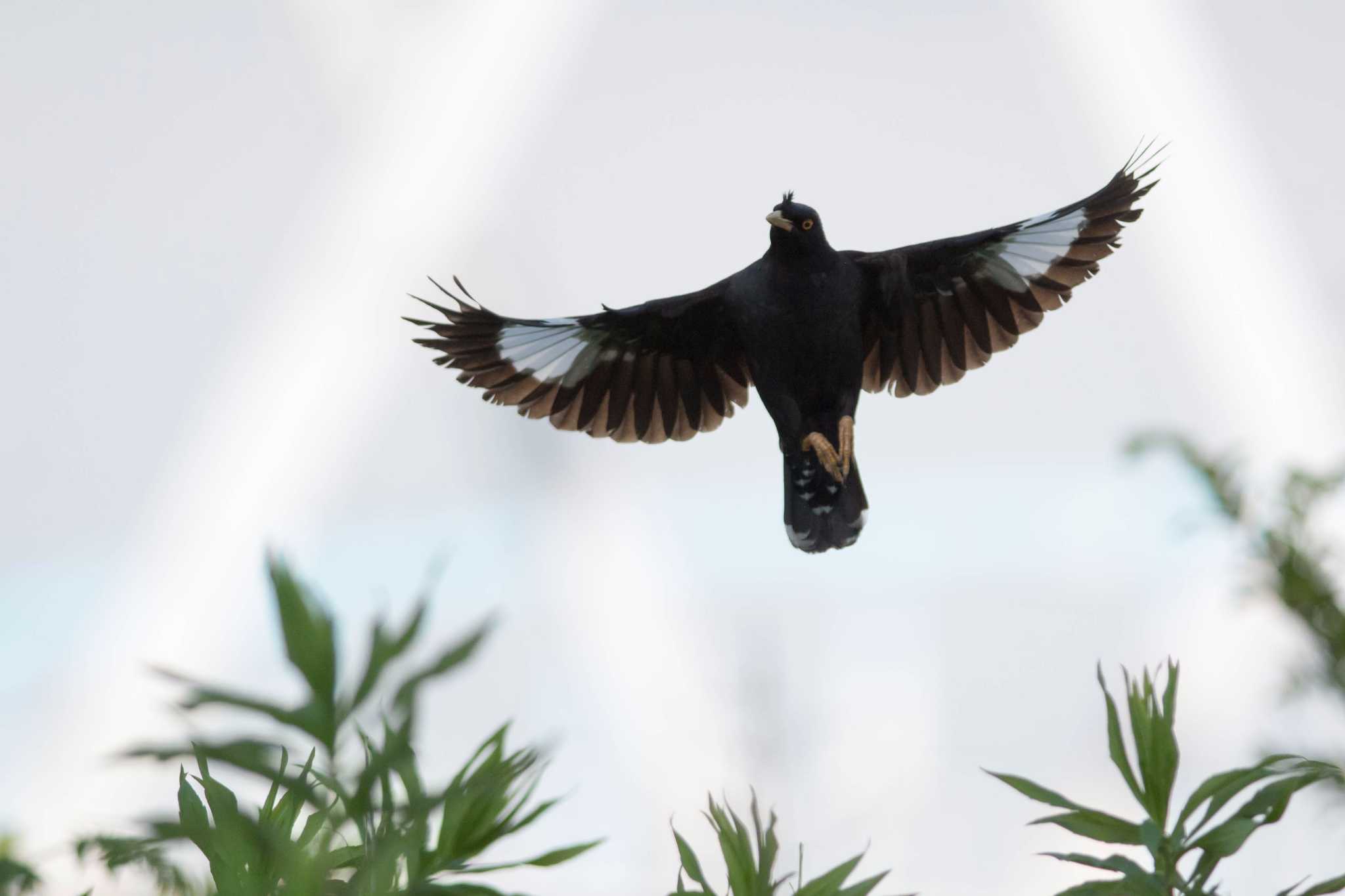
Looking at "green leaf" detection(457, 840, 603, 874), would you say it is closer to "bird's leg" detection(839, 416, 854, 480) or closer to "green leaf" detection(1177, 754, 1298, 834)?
"green leaf" detection(1177, 754, 1298, 834)

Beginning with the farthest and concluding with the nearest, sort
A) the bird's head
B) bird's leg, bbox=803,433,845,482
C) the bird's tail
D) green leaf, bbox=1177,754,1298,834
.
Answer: the bird's tail → the bird's head → bird's leg, bbox=803,433,845,482 → green leaf, bbox=1177,754,1298,834

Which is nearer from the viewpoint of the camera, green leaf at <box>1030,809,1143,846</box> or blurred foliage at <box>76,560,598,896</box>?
blurred foliage at <box>76,560,598,896</box>

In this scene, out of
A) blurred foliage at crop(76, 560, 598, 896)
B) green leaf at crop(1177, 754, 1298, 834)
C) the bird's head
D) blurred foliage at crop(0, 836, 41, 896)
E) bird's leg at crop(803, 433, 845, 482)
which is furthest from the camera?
the bird's head

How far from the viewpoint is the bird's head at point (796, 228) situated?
324 centimetres

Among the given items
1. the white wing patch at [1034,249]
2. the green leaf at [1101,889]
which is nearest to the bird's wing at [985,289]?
the white wing patch at [1034,249]

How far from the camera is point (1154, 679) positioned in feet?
7.58

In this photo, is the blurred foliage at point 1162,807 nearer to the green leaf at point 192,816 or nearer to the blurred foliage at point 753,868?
the blurred foliage at point 753,868

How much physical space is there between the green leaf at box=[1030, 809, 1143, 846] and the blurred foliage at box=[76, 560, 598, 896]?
1.00 metres

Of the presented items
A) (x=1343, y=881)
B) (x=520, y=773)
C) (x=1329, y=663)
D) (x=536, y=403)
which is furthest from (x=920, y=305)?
(x=520, y=773)

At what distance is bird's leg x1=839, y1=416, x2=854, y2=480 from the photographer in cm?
303

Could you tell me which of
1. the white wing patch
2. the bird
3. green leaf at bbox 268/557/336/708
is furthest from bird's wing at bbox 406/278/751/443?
green leaf at bbox 268/557/336/708

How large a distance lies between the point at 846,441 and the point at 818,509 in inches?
17.1

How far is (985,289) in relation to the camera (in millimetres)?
4270

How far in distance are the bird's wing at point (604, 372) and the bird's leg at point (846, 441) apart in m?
1.01
